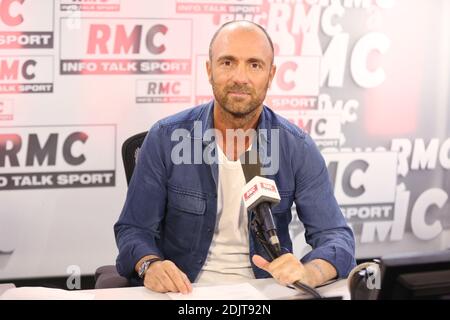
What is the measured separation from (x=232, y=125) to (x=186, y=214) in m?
0.38

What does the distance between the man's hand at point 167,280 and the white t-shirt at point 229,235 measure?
0.37 m

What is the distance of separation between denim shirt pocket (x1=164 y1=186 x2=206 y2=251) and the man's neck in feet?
0.71

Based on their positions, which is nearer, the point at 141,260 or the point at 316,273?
the point at 316,273

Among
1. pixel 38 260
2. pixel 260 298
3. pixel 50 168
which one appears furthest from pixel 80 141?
pixel 260 298

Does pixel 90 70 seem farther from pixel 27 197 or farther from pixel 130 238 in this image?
pixel 130 238

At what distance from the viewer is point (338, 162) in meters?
4.70

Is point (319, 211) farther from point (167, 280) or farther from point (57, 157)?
point (57, 157)

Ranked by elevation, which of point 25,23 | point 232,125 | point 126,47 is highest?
point 25,23

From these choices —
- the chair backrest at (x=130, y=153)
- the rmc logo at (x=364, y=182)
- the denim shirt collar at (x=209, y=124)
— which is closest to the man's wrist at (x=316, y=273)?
the denim shirt collar at (x=209, y=124)

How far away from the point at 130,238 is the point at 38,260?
2167 millimetres

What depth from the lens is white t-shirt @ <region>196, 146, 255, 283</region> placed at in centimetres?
240

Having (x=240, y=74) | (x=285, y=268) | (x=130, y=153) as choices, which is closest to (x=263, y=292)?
(x=285, y=268)

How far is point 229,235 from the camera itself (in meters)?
2.44

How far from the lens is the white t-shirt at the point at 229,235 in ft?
7.88
